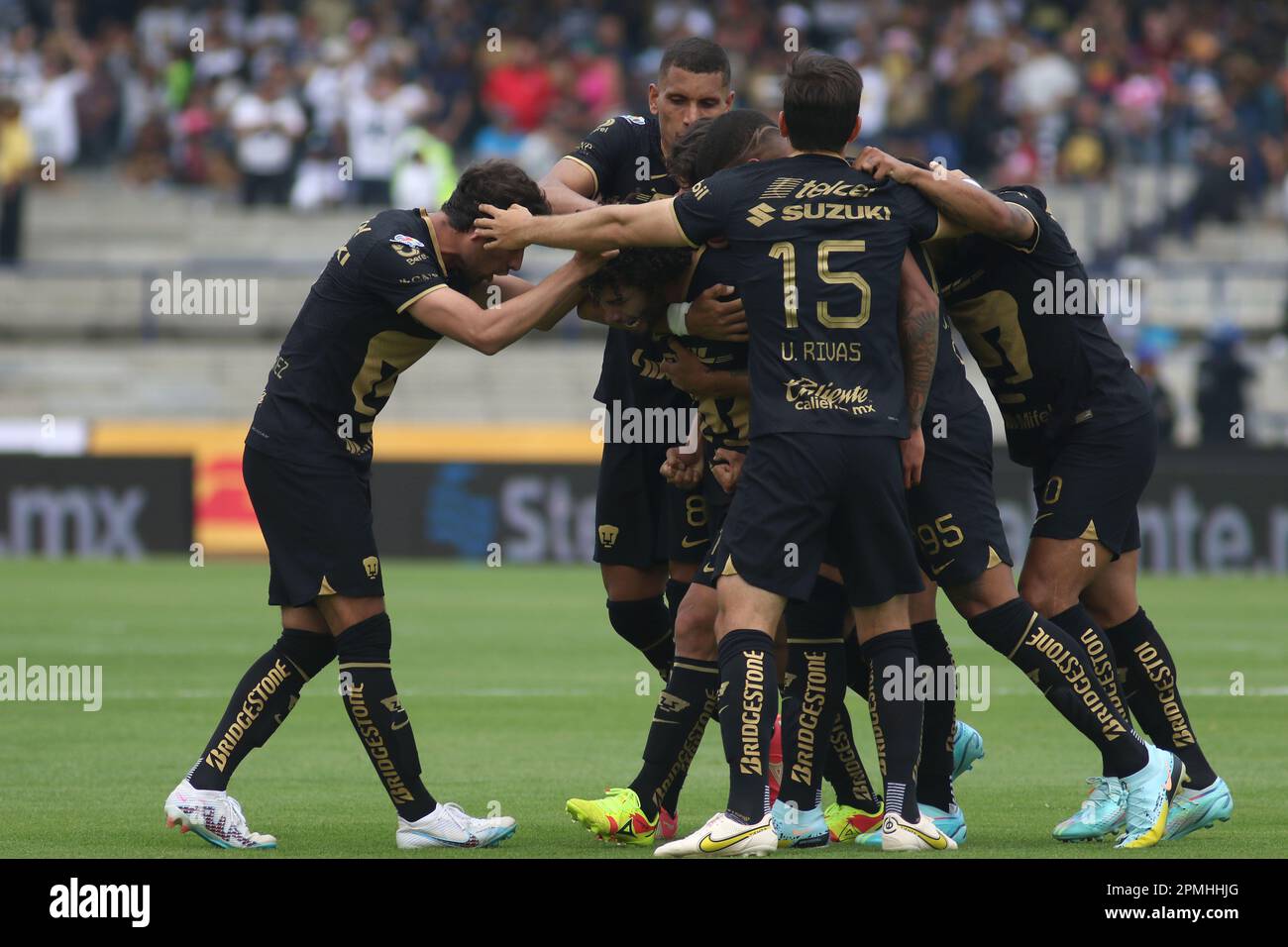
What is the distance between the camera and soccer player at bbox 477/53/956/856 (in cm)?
674

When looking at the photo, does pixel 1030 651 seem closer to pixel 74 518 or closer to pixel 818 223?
pixel 818 223

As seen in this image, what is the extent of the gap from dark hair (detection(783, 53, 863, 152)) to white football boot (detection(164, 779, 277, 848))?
2.97 metres

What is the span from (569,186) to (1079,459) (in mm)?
2221

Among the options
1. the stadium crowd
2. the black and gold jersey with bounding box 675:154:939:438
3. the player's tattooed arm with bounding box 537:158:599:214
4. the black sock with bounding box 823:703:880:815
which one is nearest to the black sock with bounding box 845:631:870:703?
the black sock with bounding box 823:703:880:815

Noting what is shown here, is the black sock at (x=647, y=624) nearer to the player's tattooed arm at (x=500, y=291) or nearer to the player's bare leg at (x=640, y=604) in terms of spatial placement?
the player's bare leg at (x=640, y=604)

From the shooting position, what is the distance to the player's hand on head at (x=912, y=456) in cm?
704

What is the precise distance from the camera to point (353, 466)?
7.45 metres

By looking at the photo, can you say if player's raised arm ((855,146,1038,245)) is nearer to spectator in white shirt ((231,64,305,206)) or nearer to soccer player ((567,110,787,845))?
soccer player ((567,110,787,845))

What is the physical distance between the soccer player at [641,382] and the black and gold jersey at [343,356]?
934 mm
